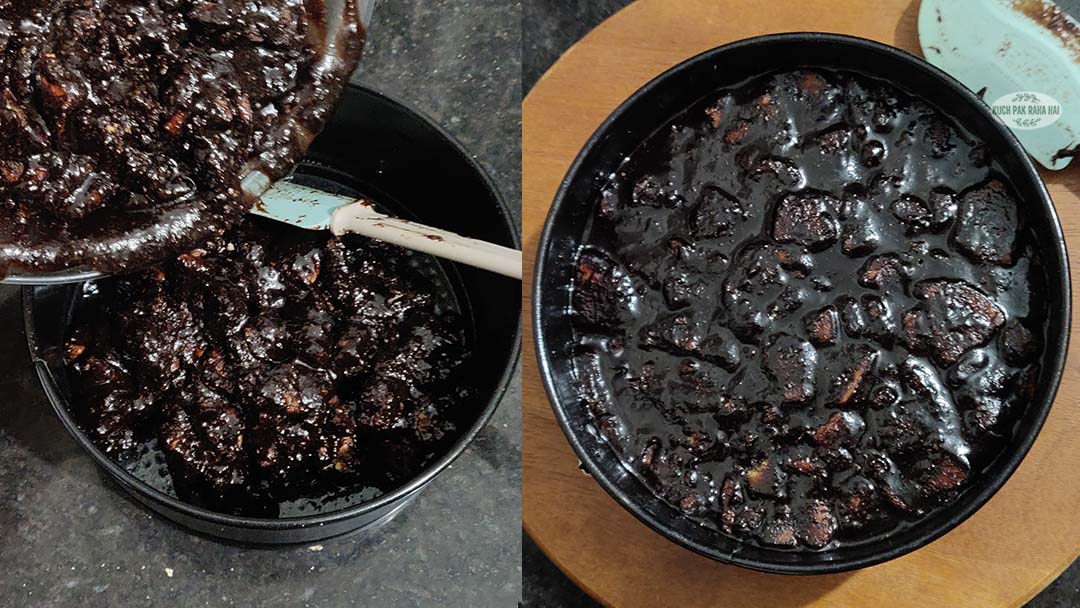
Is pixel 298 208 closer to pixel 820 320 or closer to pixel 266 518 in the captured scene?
pixel 266 518

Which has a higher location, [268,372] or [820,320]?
[820,320]

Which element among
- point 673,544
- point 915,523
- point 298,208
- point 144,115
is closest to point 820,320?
point 915,523

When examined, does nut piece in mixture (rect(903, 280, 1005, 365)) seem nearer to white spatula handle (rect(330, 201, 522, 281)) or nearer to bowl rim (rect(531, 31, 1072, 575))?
bowl rim (rect(531, 31, 1072, 575))

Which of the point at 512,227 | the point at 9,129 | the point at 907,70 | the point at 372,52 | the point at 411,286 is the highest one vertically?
the point at 907,70

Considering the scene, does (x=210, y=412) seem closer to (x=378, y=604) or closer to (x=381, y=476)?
(x=381, y=476)

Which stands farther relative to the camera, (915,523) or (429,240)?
(429,240)

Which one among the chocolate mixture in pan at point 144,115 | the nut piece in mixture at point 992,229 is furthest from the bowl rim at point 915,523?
the chocolate mixture in pan at point 144,115

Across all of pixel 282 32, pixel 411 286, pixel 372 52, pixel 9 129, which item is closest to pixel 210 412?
pixel 411 286
